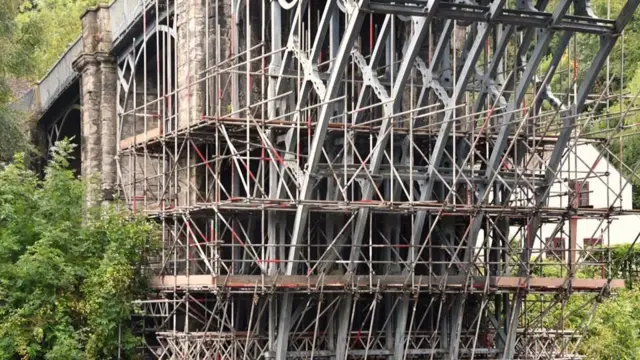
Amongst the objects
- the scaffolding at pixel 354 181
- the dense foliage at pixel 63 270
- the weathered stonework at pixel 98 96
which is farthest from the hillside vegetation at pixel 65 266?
the weathered stonework at pixel 98 96

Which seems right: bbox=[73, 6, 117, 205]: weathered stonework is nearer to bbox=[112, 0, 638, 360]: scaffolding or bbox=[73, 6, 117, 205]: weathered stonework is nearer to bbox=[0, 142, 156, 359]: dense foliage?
bbox=[112, 0, 638, 360]: scaffolding

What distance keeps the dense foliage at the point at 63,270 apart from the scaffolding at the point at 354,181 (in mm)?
907

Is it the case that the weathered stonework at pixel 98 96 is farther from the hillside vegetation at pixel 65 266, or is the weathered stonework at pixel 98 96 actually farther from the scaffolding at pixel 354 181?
the scaffolding at pixel 354 181

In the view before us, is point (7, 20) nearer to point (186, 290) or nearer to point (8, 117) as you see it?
point (8, 117)

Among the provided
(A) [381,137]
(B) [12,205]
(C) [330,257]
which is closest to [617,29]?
(A) [381,137]

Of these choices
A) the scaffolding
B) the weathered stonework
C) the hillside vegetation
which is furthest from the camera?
the weathered stonework

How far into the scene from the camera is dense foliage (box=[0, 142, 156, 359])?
26.6 metres

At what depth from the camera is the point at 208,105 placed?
1097 inches

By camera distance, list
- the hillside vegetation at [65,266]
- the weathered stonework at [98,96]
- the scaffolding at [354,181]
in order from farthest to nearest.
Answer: the weathered stonework at [98,96] < the hillside vegetation at [65,266] < the scaffolding at [354,181]

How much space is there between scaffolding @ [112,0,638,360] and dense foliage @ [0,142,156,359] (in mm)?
907

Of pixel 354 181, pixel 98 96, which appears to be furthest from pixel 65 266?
pixel 98 96

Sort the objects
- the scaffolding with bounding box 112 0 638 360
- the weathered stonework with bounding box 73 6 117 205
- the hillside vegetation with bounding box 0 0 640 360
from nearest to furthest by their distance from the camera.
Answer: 1. the scaffolding with bounding box 112 0 638 360
2. the hillside vegetation with bounding box 0 0 640 360
3. the weathered stonework with bounding box 73 6 117 205

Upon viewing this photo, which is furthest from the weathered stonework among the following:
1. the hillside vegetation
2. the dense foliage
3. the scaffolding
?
the dense foliage

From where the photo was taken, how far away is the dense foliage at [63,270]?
26625 mm
